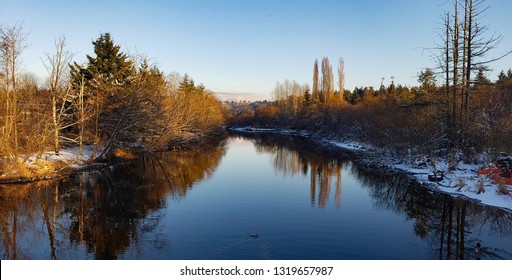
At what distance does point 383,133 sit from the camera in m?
25.9

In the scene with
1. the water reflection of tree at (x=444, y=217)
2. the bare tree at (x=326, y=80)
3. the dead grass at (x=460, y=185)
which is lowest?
the water reflection of tree at (x=444, y=217)

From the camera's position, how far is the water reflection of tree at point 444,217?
990cm

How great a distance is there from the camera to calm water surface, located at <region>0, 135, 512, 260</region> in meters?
9.59

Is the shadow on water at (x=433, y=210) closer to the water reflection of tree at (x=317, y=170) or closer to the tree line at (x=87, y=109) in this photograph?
the water reflection of tree at (x=317, y=170)

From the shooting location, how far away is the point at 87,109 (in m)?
25.9

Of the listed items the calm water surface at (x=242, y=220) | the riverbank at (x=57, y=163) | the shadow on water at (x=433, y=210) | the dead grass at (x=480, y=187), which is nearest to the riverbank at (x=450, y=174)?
the dead grass at (x=480, y=187)

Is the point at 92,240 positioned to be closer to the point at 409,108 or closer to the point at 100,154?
the point at 100,154

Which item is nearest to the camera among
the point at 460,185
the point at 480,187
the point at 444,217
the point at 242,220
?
the point at 242,220

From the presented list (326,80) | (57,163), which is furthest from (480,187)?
(326,80)

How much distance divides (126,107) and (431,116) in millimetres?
22211

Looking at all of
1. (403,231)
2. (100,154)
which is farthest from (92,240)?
(100,154)

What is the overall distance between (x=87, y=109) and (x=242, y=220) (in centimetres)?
1893

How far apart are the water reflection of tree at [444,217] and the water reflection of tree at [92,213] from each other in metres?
8.32

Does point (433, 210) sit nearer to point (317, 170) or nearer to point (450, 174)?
point (450, 174)
